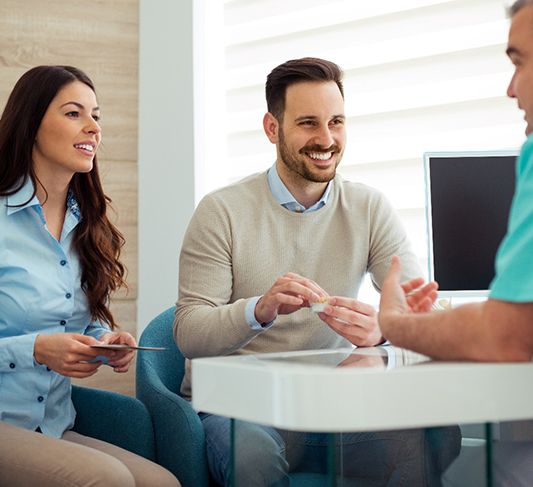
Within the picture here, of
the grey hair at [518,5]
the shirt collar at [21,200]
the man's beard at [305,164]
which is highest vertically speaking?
the grey hair at [518,5]

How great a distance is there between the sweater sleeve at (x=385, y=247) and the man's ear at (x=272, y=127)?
0.42m

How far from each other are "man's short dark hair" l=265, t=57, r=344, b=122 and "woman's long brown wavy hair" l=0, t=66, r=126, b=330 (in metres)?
0.61

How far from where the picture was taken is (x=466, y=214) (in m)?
2.04

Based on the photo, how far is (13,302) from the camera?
68.8 inches

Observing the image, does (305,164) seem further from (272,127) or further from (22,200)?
(22,200)

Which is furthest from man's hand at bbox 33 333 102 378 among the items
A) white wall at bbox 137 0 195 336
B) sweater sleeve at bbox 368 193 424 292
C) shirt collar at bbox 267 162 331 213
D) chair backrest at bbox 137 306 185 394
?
white wall at bbox 137 0 195 336

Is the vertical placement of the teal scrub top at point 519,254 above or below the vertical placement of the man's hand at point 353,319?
above

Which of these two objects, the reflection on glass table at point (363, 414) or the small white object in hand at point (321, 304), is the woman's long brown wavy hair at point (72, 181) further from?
the reflection on glass table at point (363, 414)

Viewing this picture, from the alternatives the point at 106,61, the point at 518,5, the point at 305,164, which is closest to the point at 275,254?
the point at 305,164

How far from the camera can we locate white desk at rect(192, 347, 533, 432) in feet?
2.37

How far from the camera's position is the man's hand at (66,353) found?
1.62 metres

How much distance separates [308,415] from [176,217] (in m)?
2.29

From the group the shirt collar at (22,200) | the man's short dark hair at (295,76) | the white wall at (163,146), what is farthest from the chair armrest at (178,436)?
the white wall at (163,146)

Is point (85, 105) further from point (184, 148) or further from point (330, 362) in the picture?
point (330, 362)
